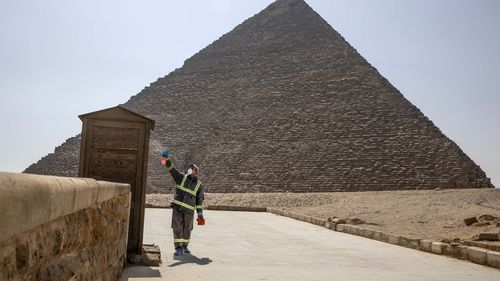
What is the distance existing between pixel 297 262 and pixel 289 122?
45.8 metres

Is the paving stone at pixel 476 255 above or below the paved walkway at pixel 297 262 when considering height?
above

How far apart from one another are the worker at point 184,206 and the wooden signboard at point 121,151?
2.89 ft

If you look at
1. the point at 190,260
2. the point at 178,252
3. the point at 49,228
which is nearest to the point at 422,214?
the point at 178,252

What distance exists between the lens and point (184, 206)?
20.2 feet

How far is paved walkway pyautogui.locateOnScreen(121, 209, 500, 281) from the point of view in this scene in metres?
4.61

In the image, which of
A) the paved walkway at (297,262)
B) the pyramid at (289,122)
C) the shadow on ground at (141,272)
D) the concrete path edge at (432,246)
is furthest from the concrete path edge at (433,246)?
the pyramid at (289,122)

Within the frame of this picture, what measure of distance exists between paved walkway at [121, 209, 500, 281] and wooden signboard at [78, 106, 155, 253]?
57 cm

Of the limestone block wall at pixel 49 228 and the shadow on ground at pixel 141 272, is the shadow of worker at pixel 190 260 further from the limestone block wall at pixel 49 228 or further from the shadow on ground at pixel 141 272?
the limestone block wall at pixel 49 228

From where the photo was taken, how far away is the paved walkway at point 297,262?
4605 millimetres

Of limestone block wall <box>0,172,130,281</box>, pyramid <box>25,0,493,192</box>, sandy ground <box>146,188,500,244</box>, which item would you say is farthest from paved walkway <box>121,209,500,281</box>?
pyramid <box>25,0,493,192</box>

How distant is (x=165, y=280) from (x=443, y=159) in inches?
1510

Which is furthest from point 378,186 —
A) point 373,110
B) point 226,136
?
point 226,136

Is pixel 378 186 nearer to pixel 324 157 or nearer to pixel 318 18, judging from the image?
pixel 324 157

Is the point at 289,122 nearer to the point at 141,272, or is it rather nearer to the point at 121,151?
the point at 121,151
